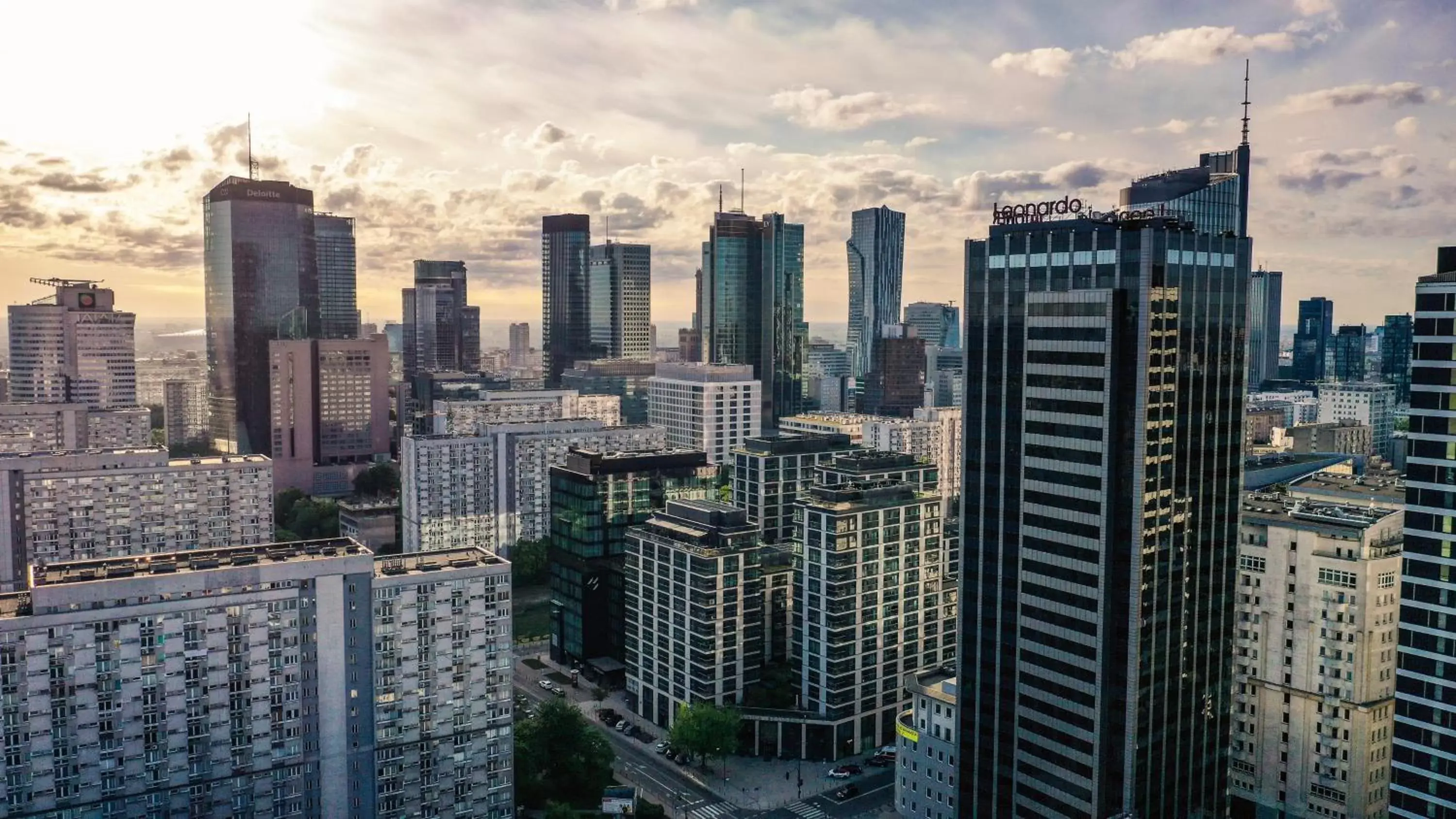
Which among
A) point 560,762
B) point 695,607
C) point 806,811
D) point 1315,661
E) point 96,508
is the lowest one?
point 806,811

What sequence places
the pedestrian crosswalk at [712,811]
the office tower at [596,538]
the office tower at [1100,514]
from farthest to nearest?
the office tower at [596,538], the pedestrian crosswalk at [712,811], the office tower at [1100,514]

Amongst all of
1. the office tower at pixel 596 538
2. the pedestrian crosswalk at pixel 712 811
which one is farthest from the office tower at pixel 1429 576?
the office tower at pixel 596 538

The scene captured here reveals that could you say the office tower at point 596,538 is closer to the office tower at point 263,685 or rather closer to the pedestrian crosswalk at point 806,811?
the pedestrian crosswalk at point 806,811

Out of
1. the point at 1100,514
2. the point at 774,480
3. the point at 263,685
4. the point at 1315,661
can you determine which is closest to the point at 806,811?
the point at 1100,514

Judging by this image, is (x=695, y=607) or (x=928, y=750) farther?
(x=695, y=607)

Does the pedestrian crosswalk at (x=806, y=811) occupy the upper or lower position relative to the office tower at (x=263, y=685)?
lower

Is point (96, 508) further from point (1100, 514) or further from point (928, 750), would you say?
point (1100, 514)
